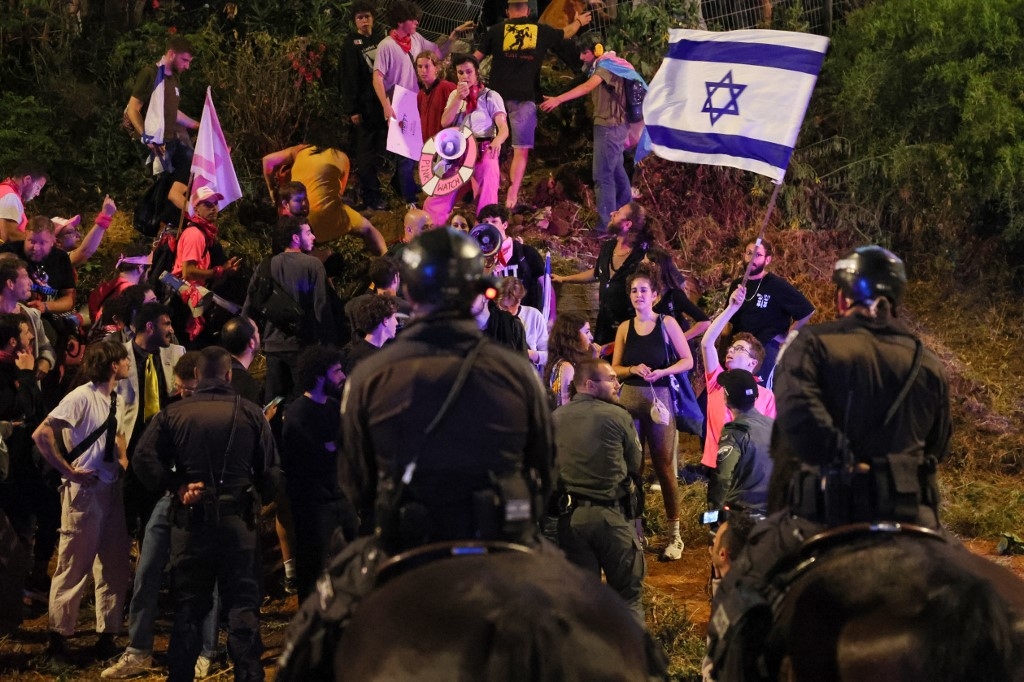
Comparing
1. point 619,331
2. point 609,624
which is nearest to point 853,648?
point 609,624

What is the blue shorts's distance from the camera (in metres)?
13.9

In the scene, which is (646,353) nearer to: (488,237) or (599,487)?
(488,237)

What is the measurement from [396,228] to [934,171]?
6461mm

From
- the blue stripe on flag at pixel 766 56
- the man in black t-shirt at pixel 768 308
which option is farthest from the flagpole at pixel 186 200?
the man in black t-shirt at pixel 768 308

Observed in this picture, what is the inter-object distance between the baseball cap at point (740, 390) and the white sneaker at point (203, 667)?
3.66m

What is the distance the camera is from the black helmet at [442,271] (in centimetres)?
562

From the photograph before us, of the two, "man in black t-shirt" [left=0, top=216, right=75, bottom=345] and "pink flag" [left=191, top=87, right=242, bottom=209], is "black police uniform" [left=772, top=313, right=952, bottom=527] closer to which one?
"man in black t-shirt" [left=0, top=216, right=75, bottom=345]

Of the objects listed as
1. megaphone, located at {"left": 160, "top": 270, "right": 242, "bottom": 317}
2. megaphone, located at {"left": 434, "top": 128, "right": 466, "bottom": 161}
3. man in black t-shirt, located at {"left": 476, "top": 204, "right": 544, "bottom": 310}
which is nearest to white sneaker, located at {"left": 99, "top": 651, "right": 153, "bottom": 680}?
megaphone, located at {"left": 160, "top": 270, "right": 242, "bottom": 317}

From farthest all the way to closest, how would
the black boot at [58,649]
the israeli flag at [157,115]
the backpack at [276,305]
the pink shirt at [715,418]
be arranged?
1. the israeli flag at [157,115]
2. the backpack at [276,305]
3. the pink shirt at [715,418]
4. the black boot at [58,649]

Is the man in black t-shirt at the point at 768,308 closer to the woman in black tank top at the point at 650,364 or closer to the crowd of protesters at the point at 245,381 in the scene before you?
the crowd of protesters at the point at 245,381

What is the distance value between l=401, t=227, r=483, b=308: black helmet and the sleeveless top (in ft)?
16.0

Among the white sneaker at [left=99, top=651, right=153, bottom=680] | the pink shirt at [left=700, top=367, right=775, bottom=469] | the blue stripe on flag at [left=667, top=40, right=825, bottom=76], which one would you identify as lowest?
the white sneaker at [left=99, top=651, right=153, bottom=680]

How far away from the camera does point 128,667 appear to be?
8914 millimetres

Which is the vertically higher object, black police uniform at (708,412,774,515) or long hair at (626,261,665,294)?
long hair at (626,261,665,294)
